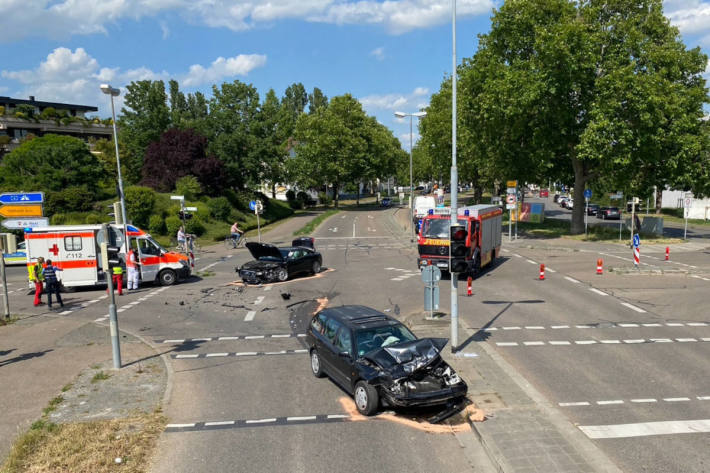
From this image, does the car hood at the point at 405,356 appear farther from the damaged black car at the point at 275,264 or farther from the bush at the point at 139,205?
the bush at the point at 139,205

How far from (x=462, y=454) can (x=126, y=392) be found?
665cm

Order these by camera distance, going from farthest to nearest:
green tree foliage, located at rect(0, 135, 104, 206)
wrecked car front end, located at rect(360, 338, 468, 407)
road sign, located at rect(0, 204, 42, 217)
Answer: green tree foliage, located at rect(0, 135, 104, 206) → road sign, located at rect(0, 204, 42, 217) → wrecked car front end, located at rect(360, 338, 468, 407)

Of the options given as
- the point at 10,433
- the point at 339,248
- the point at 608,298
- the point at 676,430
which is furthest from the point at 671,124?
the point at 10,433

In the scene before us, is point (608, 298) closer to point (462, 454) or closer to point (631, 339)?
point (631, 339)

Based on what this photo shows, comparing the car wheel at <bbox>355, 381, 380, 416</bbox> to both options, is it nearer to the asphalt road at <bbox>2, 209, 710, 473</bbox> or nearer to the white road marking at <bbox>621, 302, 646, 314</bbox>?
the asphalt road at <bbox>2, 209, 710, 473</bbox>

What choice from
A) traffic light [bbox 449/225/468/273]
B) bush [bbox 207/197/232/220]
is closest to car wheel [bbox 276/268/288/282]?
traffic light [bbox 449/225/468/273]

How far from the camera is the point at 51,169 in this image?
42750 millimetres

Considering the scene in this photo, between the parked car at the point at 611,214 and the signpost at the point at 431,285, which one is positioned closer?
the signpost at the point at 431,285

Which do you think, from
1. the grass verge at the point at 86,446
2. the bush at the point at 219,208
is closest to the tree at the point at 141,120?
the bush at the point at 219,208

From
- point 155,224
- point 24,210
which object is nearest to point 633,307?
point 24,210

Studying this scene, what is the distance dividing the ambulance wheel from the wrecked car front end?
1608 centimetres

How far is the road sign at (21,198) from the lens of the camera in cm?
1855

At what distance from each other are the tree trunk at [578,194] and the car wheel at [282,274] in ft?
82.8

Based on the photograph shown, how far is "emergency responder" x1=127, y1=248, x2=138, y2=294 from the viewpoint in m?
21.5
